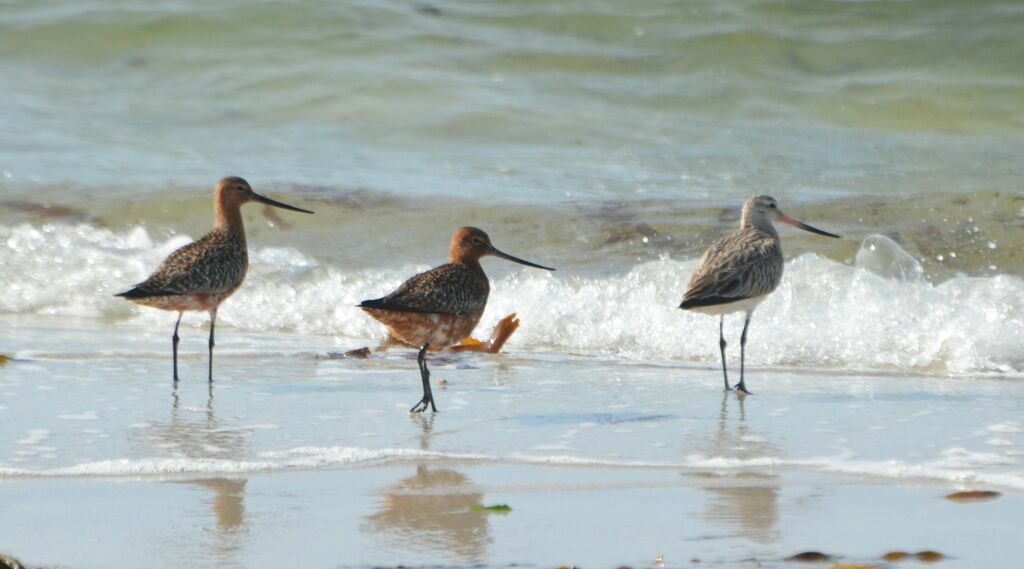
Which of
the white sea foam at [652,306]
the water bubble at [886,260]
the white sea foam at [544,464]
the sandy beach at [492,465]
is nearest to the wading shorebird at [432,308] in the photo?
the sandy beach at [492,465]

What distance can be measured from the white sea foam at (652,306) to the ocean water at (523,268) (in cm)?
3

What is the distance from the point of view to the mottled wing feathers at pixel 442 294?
6.73m

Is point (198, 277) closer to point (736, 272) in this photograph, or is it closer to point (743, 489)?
point (736, 272)

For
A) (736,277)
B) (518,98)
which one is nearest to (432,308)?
(736,277)

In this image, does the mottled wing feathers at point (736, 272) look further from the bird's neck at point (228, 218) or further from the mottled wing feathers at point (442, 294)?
the bird's neck at point (228, 218)

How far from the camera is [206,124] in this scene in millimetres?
14086

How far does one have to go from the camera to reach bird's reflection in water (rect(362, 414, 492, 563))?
440 centimetres

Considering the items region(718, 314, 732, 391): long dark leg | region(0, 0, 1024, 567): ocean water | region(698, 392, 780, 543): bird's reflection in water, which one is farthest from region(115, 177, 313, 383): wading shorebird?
region(698, 392, 780, 543): bird's reflection in water

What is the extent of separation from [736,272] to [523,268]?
2367 mm

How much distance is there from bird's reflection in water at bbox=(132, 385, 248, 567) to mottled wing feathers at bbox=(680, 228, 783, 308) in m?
2.31

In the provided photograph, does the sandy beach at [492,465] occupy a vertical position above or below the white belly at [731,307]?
below

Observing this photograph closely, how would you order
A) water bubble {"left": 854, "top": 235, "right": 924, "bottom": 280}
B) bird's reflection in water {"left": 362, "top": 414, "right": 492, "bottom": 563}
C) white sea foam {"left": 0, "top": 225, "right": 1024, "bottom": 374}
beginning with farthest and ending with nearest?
water bubble {"left": 854, "top": 235, "right": 924, "bottom": 280}, white sea foam {"left": 0, "top": 225, "right": 1024, "bottom": 374}, bird's reflection in water {"left": 362, "top": 414, "right": 492, "bottom": 563}

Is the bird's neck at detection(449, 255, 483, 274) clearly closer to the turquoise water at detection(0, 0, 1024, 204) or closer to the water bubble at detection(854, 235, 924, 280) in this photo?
the water bubble at detection(854, 235, 924, 280)

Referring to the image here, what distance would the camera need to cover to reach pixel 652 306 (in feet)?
29.0
